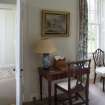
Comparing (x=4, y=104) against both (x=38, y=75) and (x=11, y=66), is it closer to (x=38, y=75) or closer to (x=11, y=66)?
(x=38, y=75)

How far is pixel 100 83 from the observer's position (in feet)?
16.4

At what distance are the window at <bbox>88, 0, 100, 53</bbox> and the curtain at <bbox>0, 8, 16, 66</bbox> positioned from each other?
81.1 inches

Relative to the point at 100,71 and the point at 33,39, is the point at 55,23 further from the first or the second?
the point at 100,71

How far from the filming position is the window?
517cm

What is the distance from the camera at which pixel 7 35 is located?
5211mm

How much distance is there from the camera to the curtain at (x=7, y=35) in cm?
512

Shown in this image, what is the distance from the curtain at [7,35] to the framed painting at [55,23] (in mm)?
1528

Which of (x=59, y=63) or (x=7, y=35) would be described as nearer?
(x=59, y=63)

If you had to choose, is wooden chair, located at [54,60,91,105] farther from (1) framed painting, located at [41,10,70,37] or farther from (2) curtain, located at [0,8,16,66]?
(2) curtain, located at [0,8,16,66]

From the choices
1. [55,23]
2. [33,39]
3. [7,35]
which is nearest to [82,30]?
[55,23]

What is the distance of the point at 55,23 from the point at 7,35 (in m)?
1.77

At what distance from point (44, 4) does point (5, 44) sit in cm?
196

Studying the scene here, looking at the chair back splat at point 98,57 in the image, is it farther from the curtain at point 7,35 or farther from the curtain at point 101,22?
the curtain at point 7,35

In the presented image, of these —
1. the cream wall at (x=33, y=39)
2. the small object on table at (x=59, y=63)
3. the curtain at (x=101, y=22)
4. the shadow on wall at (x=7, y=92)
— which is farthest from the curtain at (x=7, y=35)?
the curtain at (x=101, y=22)
